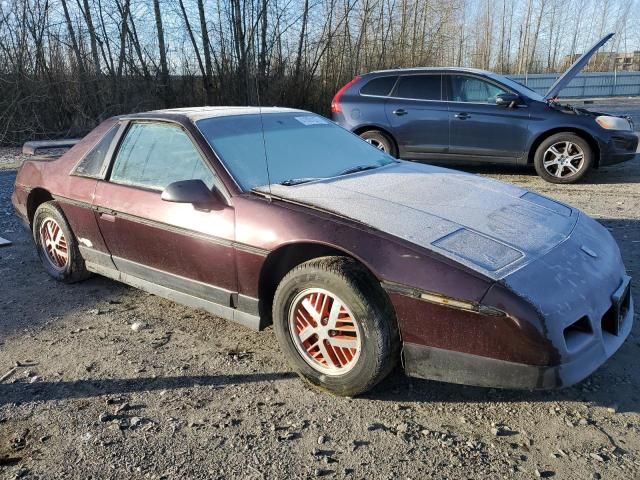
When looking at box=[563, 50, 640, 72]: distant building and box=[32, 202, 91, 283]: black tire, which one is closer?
box=[32, 202, 91, 283]: black tire

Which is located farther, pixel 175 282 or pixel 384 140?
pixel 384 140

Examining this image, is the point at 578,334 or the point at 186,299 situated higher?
the point at 578,334

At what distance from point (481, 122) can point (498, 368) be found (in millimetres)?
6128

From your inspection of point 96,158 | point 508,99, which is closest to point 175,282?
point 96,158

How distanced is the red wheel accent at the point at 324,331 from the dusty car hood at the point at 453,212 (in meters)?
0.44

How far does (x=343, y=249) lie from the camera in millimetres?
2533

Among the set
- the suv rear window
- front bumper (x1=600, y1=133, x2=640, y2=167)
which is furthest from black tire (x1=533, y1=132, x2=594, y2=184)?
the suv rear window

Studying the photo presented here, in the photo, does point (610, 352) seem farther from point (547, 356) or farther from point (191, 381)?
point (191, 381)

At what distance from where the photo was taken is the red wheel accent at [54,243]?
13.9ft

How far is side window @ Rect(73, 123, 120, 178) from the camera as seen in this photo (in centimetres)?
385

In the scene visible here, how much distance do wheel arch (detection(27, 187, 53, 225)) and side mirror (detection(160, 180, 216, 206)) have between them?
6.55ft

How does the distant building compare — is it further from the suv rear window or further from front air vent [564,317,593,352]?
front air vent [564,317,593,352]

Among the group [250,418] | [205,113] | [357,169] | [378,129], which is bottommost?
[250,418]

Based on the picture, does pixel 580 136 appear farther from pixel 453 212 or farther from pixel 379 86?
pixel 453 212
